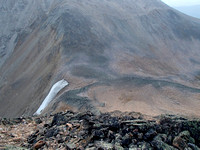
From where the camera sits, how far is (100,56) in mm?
24109

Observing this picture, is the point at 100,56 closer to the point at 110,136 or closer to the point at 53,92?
the point at 53,92

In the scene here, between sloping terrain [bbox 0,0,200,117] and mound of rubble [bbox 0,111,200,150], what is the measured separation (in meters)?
5.59

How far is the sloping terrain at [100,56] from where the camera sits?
1698 centimetres

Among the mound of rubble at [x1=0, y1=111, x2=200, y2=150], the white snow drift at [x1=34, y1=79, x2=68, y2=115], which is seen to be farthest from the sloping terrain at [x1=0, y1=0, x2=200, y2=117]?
the mound of rubble at [x1=0, y1=111, x2=200, y2=150]

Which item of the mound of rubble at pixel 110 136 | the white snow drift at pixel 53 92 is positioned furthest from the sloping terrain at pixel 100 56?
the mound of rubble at pixel 110 136

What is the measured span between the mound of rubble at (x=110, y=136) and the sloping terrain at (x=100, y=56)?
559 centimetres

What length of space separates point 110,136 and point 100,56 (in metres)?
17.4

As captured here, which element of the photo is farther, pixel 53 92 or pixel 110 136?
pixel 53 92

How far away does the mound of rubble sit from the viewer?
6.73 m

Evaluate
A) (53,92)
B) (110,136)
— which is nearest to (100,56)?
(53,92)

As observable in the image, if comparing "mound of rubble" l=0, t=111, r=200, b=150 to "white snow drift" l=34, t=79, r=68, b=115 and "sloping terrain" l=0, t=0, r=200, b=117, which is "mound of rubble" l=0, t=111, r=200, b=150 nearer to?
"sloping terrain" l=0, t=0, r=200, b=117

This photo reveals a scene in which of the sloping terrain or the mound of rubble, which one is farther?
the sloping terrain

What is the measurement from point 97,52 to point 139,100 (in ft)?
33.1

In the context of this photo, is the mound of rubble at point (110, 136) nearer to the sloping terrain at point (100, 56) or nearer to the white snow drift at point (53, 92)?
the sloping terrain at point (100, 56)
